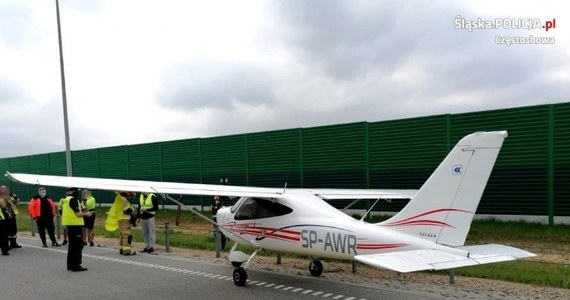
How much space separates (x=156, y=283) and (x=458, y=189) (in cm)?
643

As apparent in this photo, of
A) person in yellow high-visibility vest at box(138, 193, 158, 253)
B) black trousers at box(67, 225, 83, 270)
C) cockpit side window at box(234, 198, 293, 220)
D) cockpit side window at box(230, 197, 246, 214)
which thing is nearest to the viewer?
cockpit side window at box(234, 198, 293, 220)

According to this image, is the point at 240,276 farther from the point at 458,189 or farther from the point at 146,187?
the point at 458,189

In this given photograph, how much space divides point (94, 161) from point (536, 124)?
107 feet

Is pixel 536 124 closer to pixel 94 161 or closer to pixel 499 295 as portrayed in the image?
pixel 499 295

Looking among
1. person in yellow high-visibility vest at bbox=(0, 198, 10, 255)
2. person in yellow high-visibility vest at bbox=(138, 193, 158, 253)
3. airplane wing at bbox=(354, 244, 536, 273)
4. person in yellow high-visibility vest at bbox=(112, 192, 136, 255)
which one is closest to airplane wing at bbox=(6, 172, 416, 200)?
person in yellow high-visibility vest at bbox=(112, 192, 136, 255)

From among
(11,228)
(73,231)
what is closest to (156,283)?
(73,231)

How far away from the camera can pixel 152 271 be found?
1161 centimetres

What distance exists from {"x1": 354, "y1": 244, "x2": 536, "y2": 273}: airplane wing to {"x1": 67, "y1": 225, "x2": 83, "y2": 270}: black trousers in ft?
26.0

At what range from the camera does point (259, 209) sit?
35.0 feet

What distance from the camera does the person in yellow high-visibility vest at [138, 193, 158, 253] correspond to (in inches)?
592

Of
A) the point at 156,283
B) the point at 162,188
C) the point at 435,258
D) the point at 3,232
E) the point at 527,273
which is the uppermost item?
the point at 162,188

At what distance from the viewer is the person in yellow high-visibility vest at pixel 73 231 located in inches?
469

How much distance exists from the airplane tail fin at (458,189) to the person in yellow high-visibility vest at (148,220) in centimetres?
969

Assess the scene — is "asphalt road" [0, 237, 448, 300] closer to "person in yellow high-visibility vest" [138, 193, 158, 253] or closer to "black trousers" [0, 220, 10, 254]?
"black trousers" [0, 220, 10, 254]
